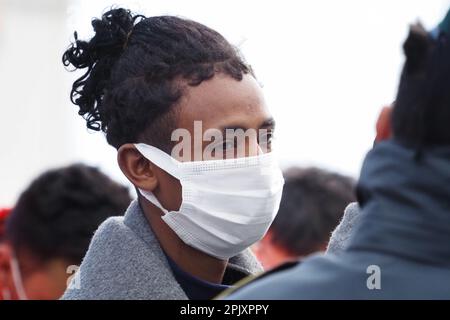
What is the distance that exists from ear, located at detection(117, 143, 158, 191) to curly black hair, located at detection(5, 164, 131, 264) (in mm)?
1085

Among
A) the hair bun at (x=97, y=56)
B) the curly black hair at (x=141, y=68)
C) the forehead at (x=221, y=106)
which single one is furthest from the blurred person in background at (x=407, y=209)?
the hair bun at (x=97, y=56)

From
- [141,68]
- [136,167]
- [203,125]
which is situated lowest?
[136,167]

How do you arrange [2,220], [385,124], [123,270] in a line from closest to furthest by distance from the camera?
[385,124], [123,270], [2,220]

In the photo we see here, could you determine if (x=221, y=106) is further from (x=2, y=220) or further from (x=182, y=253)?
(x=2, y=220)

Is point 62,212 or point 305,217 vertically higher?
point 62,212

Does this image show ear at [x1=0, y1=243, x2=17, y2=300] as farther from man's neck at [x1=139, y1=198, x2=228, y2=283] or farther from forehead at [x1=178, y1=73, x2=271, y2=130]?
forehead at [x1=178, y1=73, x2=271, y2=130]

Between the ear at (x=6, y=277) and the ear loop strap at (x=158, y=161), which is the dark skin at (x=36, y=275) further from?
the ear loop strap at (x=158, y=161)

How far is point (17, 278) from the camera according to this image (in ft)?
12.9

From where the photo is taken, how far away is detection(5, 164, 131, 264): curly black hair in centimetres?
392

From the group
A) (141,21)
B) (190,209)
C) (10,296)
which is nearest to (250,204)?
(190,209)

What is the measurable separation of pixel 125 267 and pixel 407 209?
3.67 feet

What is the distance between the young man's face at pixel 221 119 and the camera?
278 cm

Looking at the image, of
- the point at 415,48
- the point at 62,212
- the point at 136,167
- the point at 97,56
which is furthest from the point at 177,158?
the point at 62,212
